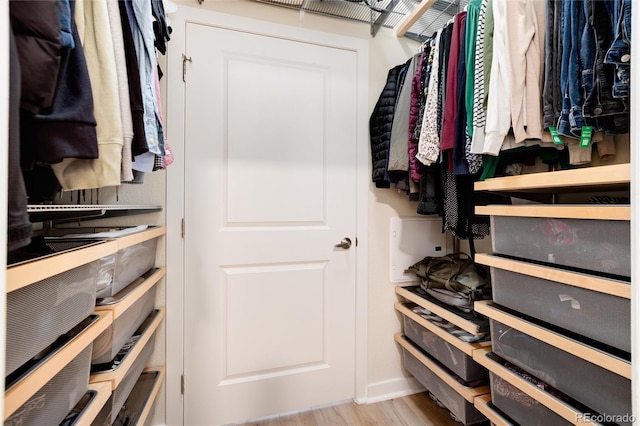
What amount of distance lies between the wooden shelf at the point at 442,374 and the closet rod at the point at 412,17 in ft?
5.39

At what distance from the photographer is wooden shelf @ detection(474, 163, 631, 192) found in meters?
0.74

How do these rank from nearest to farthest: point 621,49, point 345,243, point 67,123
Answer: point 67,123 < point 621,49 < point 345,243

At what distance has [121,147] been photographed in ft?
2.14

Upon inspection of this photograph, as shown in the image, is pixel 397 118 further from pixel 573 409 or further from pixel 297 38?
pixel 573 409

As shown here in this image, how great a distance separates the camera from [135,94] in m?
0.75

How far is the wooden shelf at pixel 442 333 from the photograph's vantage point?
4.00 feet

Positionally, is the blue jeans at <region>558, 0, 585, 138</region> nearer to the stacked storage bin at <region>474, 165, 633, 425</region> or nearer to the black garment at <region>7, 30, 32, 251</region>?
the stacked storage bin at <region>474, 165, 633, 425</region>

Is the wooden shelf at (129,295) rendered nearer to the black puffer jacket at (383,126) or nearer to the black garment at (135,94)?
the black garment at (135,94)

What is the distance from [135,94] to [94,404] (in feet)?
2.44

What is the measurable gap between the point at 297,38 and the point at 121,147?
1239 millimetres

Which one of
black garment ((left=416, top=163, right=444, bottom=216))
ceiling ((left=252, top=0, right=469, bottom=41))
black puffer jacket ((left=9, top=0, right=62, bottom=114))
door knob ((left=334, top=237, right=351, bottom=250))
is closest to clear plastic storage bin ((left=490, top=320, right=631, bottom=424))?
black garment ((left=416, top=163, right=444, bottom=216))

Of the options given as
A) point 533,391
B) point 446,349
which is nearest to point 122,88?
point 533,391

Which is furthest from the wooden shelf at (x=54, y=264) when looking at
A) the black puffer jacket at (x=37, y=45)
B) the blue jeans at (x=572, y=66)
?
the blue jeans at (x=572, y=66)

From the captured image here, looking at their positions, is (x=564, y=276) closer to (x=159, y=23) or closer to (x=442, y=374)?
(x=442, y=374)
